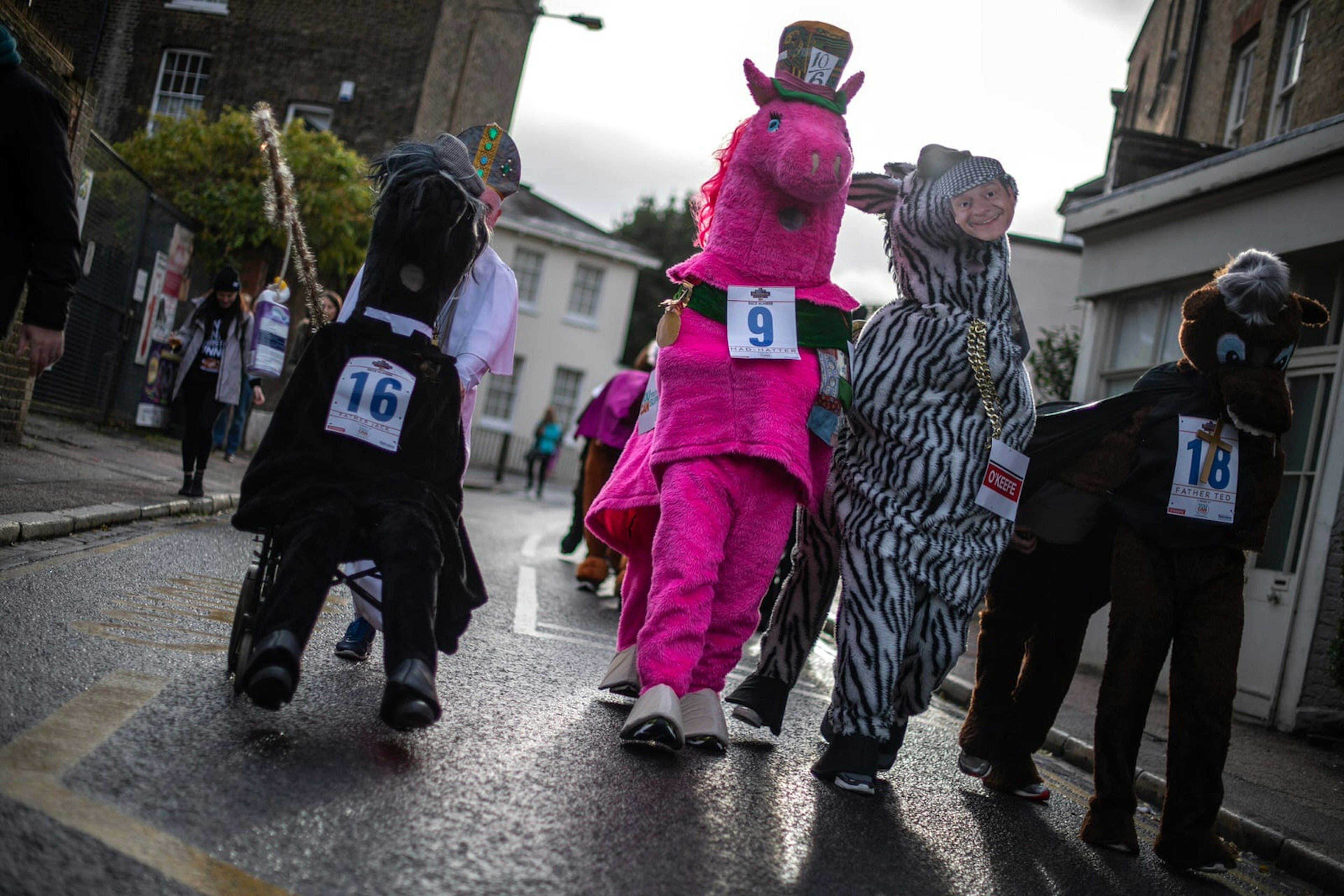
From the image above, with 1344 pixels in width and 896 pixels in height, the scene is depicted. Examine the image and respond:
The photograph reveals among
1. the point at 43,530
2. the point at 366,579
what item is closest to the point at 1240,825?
the point at 366,579

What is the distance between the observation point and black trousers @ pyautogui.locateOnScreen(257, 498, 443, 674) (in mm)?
3297

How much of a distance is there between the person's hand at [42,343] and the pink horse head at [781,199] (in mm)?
2068

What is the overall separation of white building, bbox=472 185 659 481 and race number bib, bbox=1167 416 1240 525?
31.4m

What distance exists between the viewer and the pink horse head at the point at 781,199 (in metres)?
4.39

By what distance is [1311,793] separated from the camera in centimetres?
598

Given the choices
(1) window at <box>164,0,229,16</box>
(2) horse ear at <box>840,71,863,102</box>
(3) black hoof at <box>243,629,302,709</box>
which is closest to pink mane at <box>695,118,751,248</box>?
(2) horse ear at <box>840,71,863,102</box>

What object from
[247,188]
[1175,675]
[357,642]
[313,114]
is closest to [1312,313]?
[1175,675]

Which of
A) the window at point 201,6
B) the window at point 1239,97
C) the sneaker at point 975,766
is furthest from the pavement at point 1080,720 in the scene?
the window at point 201,6

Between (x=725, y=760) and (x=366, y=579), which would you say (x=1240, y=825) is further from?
(x=366, y=579)

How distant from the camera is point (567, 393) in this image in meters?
37.0

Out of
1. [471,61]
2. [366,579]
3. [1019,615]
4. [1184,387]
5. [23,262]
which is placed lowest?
[366,579]

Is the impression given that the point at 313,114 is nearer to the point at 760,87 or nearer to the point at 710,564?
the point at 760,87

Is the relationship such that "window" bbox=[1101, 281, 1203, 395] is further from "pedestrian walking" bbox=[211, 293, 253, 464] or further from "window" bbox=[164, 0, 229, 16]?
"window" bbox=[164, 0, 229, 16]

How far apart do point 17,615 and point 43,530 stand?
2224 mm
